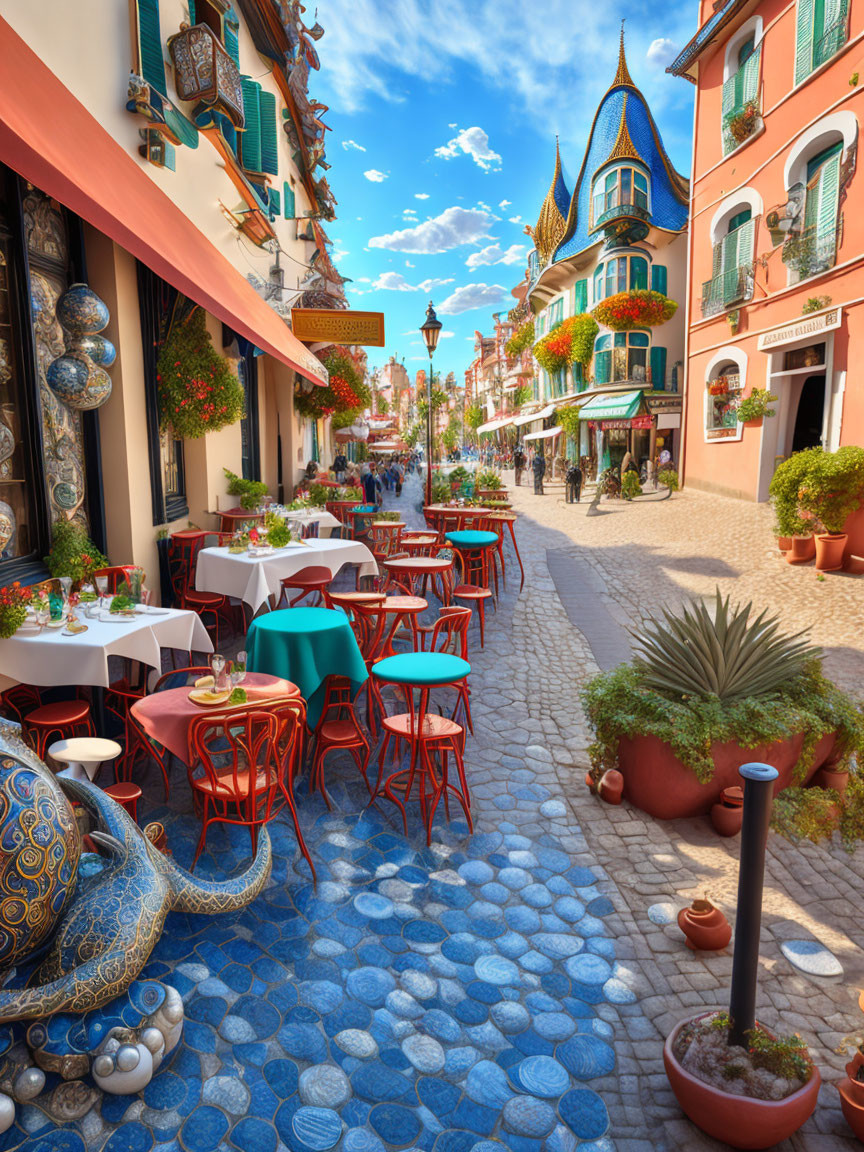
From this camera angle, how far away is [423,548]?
27.0ft

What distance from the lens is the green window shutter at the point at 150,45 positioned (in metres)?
6.93

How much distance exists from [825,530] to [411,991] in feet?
33.4

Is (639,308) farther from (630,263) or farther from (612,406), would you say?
(612,406)

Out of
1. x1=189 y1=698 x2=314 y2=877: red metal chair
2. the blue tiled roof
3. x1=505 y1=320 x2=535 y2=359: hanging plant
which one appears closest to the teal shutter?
the blue tiled roof

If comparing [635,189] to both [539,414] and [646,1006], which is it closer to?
[539,414]

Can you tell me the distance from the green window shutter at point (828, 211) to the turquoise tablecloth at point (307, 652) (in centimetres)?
1224

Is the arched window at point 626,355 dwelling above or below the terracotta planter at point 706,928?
above

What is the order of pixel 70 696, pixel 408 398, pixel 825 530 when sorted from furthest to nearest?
pixel 408 398, pixel 825 530, pixel 70 696

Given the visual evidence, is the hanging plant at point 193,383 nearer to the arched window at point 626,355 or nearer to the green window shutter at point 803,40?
the green window shutter at point 803,40

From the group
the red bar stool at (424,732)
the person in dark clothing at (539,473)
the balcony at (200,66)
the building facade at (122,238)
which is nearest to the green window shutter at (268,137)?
the building facade at (122,238)

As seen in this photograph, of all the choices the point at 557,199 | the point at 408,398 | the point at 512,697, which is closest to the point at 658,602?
the point at 512,697

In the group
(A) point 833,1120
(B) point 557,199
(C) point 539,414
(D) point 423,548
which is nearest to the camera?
(A) point 833,1120

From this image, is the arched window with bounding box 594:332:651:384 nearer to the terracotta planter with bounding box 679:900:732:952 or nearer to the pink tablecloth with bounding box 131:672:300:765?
the pink tablecloth with bounding box 131:672:300:765

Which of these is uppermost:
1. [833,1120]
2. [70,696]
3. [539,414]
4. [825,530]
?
[539,414]
